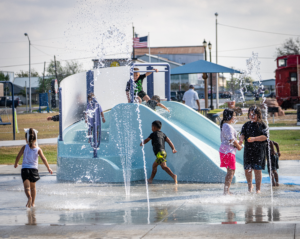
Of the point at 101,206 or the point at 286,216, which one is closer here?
the point at 286,216

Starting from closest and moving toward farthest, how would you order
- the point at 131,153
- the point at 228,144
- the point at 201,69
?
the point at 228,144 → the point at 131,153 → the point at 201,69

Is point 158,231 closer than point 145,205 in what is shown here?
Yes

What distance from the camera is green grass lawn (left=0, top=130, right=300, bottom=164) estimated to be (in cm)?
1196

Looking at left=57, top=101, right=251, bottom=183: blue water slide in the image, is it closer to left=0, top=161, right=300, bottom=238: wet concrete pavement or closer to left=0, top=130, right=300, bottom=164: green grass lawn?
left=0, top=161, right=300, bottom=238: wet concrete pavement

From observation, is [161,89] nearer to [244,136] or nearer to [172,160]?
[172,160]

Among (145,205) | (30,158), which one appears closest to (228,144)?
(145,205)

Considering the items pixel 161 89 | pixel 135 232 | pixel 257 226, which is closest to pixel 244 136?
pixel 257 226

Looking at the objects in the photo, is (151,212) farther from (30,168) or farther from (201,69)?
(201,69)

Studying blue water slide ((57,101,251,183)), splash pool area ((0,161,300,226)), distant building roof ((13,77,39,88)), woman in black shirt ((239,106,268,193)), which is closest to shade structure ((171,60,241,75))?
blue water slide ((57,101,251,183))

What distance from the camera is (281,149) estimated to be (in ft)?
42.3

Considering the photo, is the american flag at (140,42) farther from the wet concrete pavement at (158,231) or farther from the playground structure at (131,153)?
the wet concrete pavement at (158,231)

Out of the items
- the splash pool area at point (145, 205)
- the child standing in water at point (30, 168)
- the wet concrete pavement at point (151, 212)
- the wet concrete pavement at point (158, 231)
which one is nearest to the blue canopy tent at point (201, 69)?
the splash pool area at point (145, 205)

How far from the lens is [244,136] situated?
7.12m

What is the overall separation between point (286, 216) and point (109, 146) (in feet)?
15.5
